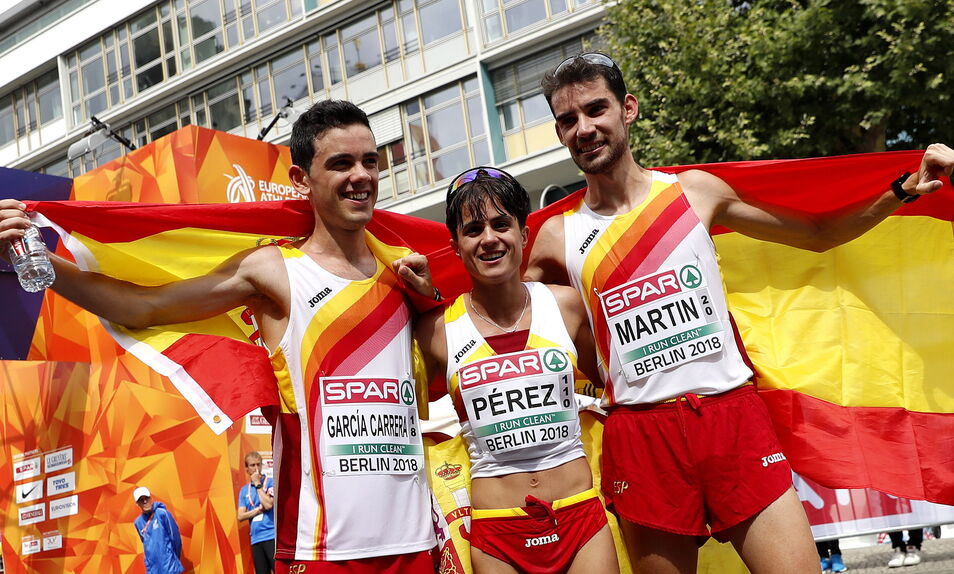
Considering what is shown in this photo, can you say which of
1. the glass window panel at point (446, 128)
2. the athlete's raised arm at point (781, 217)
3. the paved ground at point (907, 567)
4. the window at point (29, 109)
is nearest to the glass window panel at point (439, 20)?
the glass window panel at point (446, 128)

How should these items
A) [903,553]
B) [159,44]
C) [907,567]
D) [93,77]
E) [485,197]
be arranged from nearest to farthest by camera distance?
[485,197] → [907,567] → [903,553] → [159,44] → [93,77]

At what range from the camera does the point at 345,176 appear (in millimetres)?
4301

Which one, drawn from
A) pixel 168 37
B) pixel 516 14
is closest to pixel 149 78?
pixel 168 37

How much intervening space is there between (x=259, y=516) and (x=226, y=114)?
21.8 meters

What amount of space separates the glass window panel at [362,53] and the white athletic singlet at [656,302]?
2386 centimetres

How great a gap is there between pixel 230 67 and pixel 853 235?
91.5ft

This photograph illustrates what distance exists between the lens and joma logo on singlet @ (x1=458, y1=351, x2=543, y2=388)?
414 cm

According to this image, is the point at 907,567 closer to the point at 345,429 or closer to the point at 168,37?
the point at 345,429

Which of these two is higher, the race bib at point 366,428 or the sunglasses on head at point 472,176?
the sunglasses on head at point 472,176

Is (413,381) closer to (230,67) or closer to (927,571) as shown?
(927,571)

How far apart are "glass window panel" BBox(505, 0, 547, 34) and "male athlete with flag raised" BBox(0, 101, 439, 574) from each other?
21.1 m

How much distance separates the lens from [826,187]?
16.2ft

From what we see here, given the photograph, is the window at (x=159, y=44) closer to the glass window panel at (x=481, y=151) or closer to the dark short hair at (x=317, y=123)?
the glass window panel at (x=481, y=151)

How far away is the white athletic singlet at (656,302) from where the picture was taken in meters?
4.25
